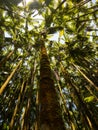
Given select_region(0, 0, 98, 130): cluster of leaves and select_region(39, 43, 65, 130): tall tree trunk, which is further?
select_region(0, 0, 98, 130): cluster of leaves

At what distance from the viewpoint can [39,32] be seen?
566 cm

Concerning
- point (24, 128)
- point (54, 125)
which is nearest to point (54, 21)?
point (24, 128)

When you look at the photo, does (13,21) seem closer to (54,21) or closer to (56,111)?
(54,21)

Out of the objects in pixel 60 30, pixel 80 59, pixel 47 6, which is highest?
pixel 47 6

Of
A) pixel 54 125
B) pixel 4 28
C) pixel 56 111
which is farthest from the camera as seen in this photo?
pixel 4 28

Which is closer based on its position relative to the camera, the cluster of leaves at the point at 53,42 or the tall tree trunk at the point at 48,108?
the tall tree trunk at the point at 48,108

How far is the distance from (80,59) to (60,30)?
110cm

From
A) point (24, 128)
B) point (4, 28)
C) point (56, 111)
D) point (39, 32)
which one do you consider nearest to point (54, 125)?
point (56, 111)

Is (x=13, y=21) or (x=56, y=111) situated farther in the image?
(x=13, y=21)

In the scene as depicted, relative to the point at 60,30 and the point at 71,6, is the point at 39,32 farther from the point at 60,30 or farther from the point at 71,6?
the point at 71,6

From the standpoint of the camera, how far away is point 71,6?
14.9 ft

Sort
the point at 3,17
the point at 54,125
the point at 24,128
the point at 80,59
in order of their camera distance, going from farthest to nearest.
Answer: the point at 80,59
the point at 3,17
the point at 24,128
the point at 54,125

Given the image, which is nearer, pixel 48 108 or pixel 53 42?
pixel 48 108

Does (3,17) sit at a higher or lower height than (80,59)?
higher
